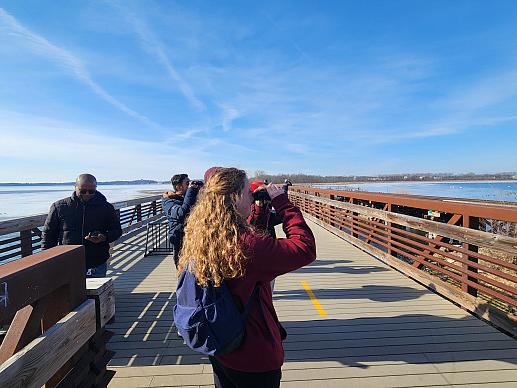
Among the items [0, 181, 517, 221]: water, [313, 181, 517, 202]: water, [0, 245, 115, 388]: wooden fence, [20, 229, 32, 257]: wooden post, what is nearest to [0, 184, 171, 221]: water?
[0, 181, 517, 221]: water

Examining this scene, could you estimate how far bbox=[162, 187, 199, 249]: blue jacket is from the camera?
11.1 ft

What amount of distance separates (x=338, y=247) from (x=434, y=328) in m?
4.87

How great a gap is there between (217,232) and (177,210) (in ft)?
7.28

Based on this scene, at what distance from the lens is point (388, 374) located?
9.37 feet

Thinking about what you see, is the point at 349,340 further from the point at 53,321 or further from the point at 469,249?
the point at 53,321

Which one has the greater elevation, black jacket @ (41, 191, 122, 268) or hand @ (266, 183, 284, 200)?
hand @ (266, 183, 284, 200)

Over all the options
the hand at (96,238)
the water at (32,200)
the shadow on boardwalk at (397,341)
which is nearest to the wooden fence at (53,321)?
the hand at (96,238)

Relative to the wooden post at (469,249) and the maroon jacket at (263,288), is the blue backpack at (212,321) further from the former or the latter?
the wooden post at (469,249)

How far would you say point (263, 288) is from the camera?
1.56m

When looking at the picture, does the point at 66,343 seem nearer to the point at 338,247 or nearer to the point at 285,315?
the point at 285,315

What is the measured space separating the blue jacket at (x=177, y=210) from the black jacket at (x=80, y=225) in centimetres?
58

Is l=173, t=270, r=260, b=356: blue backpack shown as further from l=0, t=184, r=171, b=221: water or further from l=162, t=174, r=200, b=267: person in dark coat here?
l=0, t=184, r=171, b=221: water

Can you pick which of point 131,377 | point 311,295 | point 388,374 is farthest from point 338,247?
point 131,377

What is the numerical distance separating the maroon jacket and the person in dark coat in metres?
1.94
